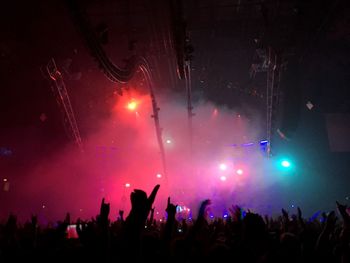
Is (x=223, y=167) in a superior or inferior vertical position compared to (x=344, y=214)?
superior

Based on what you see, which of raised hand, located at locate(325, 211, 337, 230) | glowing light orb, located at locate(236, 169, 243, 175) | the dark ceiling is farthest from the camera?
glowing light orb, located at locate(236, 169, 243, 175)

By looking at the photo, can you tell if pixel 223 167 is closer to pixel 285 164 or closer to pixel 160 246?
pixel 285 164

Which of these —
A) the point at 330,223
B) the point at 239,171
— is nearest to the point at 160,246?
the point at 330,223

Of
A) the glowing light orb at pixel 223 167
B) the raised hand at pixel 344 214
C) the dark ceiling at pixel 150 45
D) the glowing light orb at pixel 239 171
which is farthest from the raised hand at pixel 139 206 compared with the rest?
the glowing light orb at pixel 223 167

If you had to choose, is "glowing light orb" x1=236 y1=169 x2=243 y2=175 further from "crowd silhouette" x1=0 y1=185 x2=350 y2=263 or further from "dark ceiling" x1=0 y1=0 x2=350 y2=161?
"crowd silhouette" x1=0 y1=185 x2=350 y2=263

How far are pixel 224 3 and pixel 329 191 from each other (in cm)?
1312

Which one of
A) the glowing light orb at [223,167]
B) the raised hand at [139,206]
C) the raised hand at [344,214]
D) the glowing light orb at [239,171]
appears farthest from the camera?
the glowing light orb at [223,167]

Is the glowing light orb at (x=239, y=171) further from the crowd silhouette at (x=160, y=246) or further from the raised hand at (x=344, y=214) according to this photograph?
the crowd silhouette at (x=160, y=246)

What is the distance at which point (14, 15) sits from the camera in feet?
30.0

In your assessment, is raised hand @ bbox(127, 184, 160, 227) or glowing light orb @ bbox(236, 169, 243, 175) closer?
raised hand @ bbox(127, 184, 160, 227)

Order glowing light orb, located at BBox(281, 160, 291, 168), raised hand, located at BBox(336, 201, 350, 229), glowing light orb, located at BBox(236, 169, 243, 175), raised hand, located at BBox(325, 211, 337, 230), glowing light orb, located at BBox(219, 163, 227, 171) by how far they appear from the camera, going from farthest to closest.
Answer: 1. glowing light orb, located at BBox(219, 163, 227, 171)
2. glowing light orb, located at BBox(236, 169, 243, 175)
3. glowing light orb, located at BBox(281, 160, 291, 168)
4. raised hand, located at BBox(336, 201, 350, 229)
5. raised hand, located at BBox(325, 211, 337, 230)

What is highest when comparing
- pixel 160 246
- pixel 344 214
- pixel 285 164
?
pixel 285 164

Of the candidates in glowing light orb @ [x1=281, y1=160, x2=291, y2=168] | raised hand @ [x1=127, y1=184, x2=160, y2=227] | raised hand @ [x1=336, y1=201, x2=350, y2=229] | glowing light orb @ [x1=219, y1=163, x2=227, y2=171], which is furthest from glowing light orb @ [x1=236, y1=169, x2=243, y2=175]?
raised hand @ [x1=127, y1=184, x2=160, y2=227]

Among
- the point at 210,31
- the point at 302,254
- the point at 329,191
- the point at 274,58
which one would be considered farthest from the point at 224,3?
the point at 329,191
